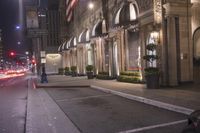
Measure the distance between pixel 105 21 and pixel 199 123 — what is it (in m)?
30.7

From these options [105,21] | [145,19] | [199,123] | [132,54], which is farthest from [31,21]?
[199,123]

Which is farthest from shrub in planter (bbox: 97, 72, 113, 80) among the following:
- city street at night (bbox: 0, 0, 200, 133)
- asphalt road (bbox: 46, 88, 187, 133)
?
asphalt road (bbox: 46, 88, 187, 133)

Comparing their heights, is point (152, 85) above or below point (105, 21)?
below

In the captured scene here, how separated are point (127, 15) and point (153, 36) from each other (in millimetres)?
5120

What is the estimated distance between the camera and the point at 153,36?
2248 centimetres

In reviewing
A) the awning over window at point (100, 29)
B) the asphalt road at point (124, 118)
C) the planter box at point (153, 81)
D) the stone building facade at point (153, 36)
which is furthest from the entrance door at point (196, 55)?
the awning over window at point (100, 29)

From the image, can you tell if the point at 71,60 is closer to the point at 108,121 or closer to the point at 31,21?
the point at 31,21

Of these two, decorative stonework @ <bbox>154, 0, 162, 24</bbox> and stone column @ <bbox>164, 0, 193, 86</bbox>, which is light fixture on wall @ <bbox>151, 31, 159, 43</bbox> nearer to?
decorative stonework @ <bbox>154, 0, 162, 24</bbox>

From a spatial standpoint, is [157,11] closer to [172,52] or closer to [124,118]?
[172,52]

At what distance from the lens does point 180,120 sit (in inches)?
428

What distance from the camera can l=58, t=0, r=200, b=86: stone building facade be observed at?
2134cm

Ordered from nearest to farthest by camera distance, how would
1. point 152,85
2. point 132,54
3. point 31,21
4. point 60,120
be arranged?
point 60,120
point 152,85
point 132,54
point 31,21

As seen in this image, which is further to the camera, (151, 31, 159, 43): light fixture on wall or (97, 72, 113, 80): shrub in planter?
(97, 72, 113, 80): shrub in planter

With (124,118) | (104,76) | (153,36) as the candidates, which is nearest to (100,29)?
(104,76)
